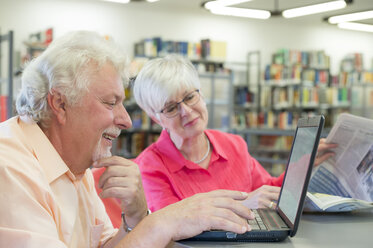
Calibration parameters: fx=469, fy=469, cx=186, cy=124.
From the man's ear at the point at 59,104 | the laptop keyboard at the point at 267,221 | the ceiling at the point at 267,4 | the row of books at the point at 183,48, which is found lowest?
the laptop keyboard at the point at 267,221

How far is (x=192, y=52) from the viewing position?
8.23 metres

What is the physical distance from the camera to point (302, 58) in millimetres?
9781

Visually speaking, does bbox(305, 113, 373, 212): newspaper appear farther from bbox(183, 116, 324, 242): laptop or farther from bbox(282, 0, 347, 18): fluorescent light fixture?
bbox(282, 0, 347, 18): fluorescent light fixture

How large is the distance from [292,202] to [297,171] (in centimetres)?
9

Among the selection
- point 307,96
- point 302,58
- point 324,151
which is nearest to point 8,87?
point 324,151

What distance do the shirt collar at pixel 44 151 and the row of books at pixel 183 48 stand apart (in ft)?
22.2

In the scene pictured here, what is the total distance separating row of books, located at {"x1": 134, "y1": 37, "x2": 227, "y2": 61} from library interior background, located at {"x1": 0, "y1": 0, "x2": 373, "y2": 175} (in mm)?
17

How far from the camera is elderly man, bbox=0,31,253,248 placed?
0.96m

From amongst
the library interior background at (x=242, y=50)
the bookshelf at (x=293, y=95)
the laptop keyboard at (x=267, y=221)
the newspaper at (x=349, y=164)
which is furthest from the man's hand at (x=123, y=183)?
the bookshelf at (x=293, y=95)

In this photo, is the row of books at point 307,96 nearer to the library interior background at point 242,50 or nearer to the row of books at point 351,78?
the library interior background at point 242,50

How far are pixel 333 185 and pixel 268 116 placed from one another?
7819mm

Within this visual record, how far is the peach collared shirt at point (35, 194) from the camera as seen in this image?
0.93 m

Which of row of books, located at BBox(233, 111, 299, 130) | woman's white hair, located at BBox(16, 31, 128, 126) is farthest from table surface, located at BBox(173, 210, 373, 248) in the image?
row of books, located at BBox(233, 111, 299, 130)

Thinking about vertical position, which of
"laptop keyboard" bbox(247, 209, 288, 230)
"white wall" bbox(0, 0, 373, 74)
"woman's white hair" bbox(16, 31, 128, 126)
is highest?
"white wall" bbox(0, 0, 373, 74)
